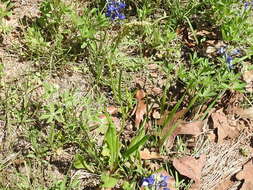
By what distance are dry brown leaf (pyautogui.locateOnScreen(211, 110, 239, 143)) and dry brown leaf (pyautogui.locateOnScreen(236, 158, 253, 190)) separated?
226mm

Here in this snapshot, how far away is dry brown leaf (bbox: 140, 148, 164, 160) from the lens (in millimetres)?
2533

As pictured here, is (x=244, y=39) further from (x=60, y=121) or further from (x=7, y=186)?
(x=7, y=186)

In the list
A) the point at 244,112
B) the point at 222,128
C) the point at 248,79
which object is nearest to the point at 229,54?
the point at 248,79

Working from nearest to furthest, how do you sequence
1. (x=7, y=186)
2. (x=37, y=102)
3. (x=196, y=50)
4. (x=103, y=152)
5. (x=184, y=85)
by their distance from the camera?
1. (x=7, y=186)
2. (x=103, y=152)
3. (x=37, y=102)
4. (x=184, y=85)
5. (x=196, y=50)

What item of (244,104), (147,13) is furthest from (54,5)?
(244,104)

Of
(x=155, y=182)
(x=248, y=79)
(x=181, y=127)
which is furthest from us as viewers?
(x=248, y=79)

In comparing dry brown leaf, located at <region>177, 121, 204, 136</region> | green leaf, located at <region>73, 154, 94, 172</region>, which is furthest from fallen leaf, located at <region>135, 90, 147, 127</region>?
green leaf, located at <region>73, 154, 94, 172</region>

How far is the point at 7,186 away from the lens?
2299 millimetres

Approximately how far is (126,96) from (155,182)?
71cm

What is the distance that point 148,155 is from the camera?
2549mm

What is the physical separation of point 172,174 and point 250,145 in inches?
25.9

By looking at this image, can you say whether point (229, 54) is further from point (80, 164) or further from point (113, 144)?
point (80, 164)

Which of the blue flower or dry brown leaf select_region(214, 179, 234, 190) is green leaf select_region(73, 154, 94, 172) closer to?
the blue flower

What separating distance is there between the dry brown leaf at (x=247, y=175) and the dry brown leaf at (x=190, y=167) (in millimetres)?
273
